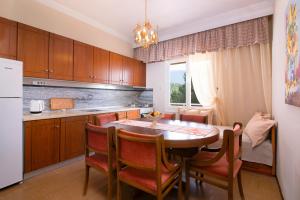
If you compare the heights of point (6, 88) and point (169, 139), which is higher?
point (6, 88)

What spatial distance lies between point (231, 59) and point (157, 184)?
293 centimetres

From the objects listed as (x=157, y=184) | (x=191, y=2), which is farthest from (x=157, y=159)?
(x=191, y=2)

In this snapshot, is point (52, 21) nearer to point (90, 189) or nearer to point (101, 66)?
point (101, 66)

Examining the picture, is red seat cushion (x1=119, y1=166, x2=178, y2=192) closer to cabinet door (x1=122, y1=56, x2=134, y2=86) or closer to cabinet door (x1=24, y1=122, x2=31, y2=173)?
cabinet door (x1=24, y1=122, x2=31, y2=173)

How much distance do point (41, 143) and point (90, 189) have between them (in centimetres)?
101

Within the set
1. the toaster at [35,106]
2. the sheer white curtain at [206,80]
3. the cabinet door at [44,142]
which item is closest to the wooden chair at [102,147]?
the cabinet door at [44,142]

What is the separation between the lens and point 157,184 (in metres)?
1.24

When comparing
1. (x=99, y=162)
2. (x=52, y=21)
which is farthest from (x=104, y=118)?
(x=52, y=21)

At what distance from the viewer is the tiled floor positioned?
Result: 5.82 ft

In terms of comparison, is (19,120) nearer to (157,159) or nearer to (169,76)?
(157,159)

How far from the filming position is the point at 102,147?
1.60 meters

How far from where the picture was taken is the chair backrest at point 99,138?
4.92ft

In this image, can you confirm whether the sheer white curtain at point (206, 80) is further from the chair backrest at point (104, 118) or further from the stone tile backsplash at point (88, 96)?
the chair backrest at point (104, 118)

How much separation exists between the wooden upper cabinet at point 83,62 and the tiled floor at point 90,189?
1698 mm
